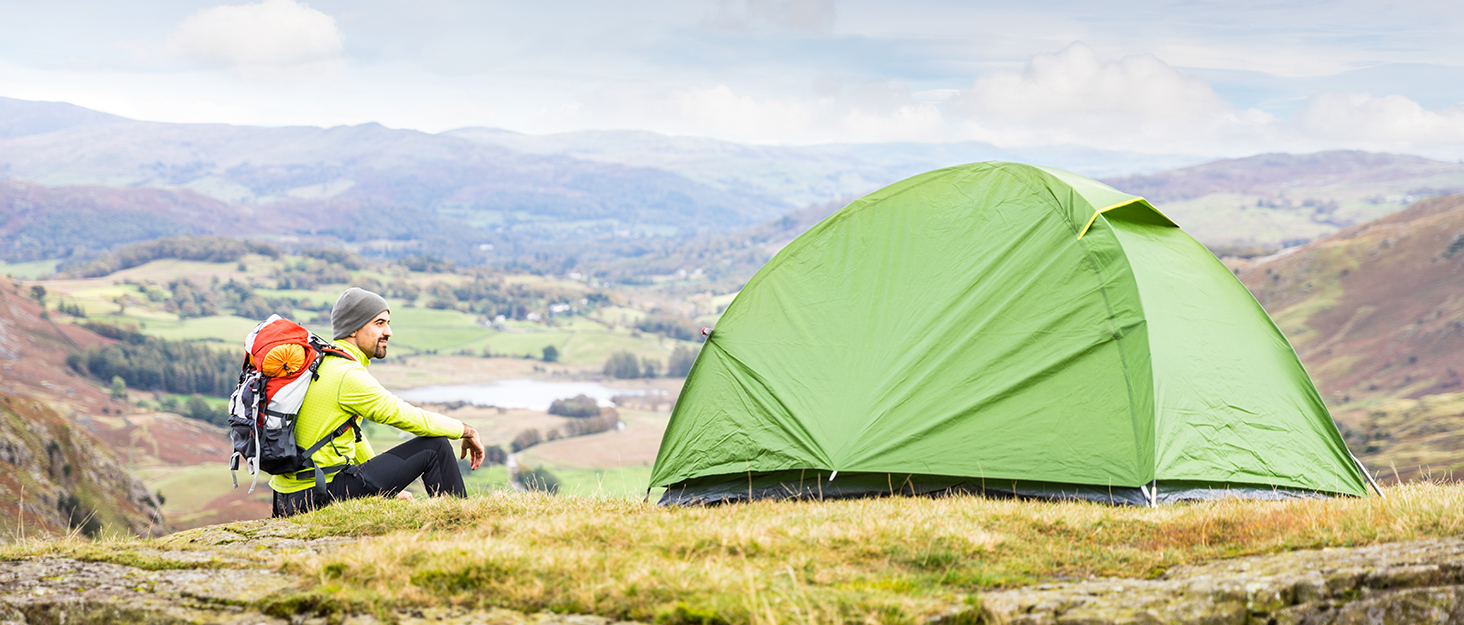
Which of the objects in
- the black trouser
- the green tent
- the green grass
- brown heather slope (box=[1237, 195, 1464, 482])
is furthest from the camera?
the green grass

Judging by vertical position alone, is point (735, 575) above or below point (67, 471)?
above

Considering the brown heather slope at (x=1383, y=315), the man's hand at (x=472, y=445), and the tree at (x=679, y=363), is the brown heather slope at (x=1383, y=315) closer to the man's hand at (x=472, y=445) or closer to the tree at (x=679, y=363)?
the man's hand at (x=472, y=445)

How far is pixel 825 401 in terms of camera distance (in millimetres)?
8648

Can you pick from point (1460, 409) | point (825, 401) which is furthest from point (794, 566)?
point (1460, 409)

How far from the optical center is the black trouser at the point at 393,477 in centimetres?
729

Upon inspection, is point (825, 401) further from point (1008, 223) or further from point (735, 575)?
point (735, 575)

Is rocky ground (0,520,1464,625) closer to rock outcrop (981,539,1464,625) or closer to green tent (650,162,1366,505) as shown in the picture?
rock outcrop (981,539,1464,625)

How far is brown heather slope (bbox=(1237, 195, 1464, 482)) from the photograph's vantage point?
3433 inches

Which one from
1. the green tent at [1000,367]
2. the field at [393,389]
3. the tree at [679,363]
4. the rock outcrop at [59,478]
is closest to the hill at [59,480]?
the rock outcrop at [59,478]

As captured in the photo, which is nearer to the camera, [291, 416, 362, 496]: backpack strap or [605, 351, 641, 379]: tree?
[291, 416, 362, 496]: backpack strap

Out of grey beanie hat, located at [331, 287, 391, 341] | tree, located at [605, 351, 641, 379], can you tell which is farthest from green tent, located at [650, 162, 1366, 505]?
tree, located at [605, 351, 641, 379]

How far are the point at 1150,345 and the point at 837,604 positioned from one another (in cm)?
537

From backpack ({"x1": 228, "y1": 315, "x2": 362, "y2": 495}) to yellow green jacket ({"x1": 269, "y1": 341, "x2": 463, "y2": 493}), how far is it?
0.10 meters

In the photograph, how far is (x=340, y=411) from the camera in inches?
278
